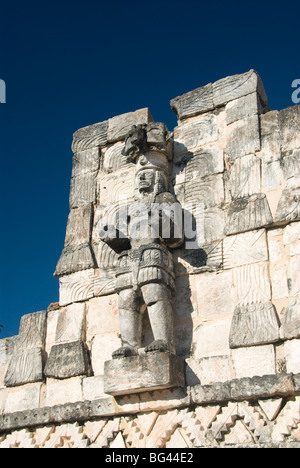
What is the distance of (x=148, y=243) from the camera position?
6.98m

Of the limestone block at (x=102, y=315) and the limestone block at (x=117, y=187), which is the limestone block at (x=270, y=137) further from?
the limestone block at (x=102, y=315)

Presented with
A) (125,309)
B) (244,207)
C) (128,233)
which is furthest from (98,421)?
(244,207)

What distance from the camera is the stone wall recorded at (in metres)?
5.97

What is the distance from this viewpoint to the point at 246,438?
5.72 m

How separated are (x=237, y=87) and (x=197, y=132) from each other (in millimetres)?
738

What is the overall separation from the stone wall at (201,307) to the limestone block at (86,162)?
0.03 m

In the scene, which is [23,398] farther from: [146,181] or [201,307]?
[146,181]

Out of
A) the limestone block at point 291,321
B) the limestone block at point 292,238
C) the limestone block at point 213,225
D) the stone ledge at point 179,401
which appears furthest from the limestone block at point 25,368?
the limestone block at point 292,238

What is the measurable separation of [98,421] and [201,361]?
4.20ft

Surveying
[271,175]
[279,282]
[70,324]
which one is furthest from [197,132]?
[70,324]

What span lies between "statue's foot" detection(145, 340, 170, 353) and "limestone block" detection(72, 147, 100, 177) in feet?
10.1

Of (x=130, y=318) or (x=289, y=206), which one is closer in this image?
(x=289, y=206)

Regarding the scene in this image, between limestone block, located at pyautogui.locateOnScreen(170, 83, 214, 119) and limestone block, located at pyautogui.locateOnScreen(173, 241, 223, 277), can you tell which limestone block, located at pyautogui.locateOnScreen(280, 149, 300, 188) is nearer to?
limestone block, located at pyautogui.locateOnScreen(173, 241, 223, 277)

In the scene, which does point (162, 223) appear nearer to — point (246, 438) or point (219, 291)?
point (219, 291)
